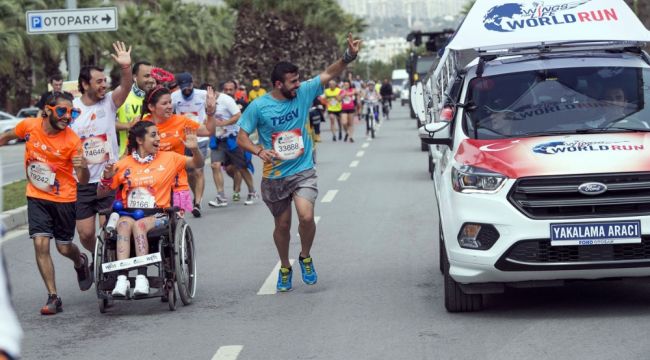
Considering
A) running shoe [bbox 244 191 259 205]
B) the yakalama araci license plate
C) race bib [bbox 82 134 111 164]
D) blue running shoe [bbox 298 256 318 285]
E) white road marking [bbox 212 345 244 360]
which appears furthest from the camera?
running shoe [bbox 244 191 259 205]

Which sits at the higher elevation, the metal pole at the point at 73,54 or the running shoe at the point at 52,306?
the metal pole at the point at 73,54

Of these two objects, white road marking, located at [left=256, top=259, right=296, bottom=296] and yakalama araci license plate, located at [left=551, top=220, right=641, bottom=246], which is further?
white road marking, located at [left=256, top=259, right=296, bottom=296]

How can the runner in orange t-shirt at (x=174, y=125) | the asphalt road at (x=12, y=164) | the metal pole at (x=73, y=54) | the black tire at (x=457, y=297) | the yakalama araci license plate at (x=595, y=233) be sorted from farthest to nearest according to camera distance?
the asphalt road at (x=12, y=164) → the metal pole at (x=73, y=54) → the runner in orange t-shirt at (x=174, y=125) → the black tire at (x=457, y=297) → the yakalama araci license plate at (x=595, y=233)

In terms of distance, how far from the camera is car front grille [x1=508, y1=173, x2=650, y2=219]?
25.4 feet

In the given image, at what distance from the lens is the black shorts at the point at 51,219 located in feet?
30.4

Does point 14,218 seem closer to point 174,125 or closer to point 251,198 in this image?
point 251,198

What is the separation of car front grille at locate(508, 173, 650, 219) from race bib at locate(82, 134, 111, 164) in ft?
12.1

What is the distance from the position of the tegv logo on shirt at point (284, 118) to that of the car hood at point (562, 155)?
5.84 feet

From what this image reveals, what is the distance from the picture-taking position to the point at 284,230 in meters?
9.86

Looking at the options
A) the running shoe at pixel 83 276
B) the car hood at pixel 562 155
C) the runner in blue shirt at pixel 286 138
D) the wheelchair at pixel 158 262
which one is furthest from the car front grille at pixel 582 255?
the running shoe at pixel 83 276

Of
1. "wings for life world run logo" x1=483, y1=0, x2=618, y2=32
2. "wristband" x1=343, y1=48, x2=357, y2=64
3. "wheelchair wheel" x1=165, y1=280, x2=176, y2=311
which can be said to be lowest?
"wheelchair wheel" x1=165, y1=280, x2=176, y2=311

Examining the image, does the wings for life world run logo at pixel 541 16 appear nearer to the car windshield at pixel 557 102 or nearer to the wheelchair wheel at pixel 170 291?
→ the car windshield at pixel 557 102

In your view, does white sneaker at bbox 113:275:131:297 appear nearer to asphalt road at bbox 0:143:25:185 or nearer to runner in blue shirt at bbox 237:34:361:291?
runner in blue shirt at bbox 237:34:361:291

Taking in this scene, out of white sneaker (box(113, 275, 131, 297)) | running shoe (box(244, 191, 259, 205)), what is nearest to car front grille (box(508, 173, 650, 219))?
white sneaker (box(113, 275, 131, 297))
